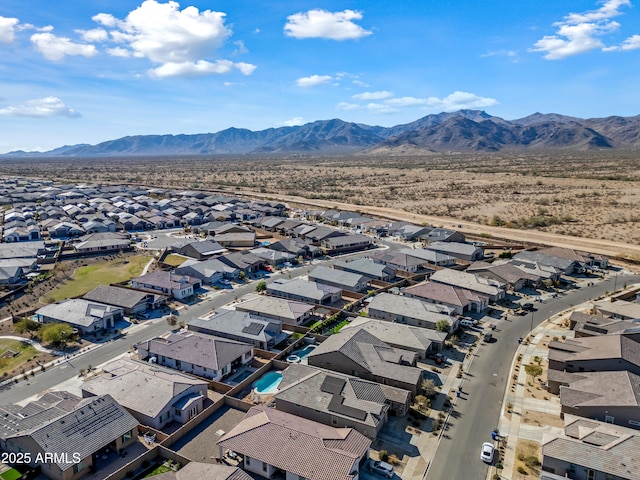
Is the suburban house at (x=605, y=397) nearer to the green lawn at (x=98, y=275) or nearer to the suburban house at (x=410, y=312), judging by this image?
the suburban house at (x=410, y=312)

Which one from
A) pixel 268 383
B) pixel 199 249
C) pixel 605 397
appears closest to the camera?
pixel 605 397

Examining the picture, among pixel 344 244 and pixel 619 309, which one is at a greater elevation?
pixel 344 244

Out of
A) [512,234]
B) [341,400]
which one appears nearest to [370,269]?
[341,400]

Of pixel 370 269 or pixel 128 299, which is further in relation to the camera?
pixel 370 269

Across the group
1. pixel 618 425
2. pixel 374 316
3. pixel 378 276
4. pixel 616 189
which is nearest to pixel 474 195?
pixel 616 189

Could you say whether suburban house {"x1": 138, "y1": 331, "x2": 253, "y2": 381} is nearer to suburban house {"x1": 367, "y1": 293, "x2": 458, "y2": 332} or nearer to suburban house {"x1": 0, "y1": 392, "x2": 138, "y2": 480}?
suburban house {"x1": 0, "y1": 392, "x2": 138, "y2": 480}

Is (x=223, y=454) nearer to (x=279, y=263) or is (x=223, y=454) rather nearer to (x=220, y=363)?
(x=220, y=363)

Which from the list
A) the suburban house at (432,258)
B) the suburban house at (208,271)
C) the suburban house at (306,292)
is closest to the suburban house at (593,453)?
the suburban house at (306,292)

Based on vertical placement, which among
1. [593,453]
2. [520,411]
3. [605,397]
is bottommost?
[520,411]

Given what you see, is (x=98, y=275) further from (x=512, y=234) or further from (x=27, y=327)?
(x=512, y=234)
